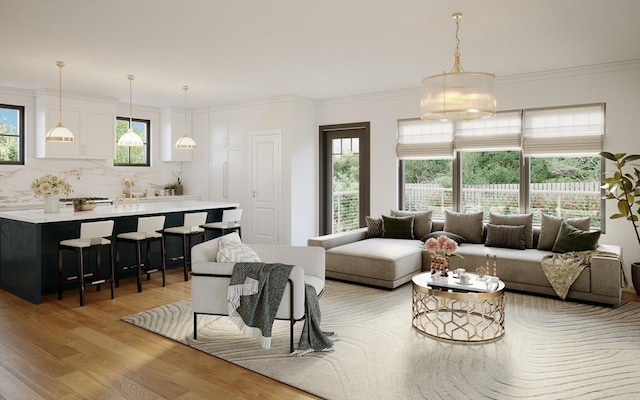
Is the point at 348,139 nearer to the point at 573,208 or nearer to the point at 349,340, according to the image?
the point at 573,208

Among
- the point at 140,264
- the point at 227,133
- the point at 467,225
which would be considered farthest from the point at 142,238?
the point at 467,225

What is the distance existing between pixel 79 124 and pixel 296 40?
470cm

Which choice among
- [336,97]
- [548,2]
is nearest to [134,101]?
[336,97]

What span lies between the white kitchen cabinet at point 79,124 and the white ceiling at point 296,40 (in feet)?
1.45

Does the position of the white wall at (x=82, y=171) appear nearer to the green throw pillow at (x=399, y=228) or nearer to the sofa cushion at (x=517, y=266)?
the green throw pillow at (x=399, y=228)

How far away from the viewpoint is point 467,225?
631 centimetres

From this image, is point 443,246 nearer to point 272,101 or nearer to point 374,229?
point 374,229

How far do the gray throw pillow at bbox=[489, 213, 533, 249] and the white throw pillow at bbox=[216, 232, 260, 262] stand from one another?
11.6 ft

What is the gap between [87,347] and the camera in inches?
149

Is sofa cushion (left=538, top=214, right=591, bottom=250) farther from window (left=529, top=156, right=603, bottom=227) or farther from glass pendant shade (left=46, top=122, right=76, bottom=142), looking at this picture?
glass pendant shade (left=46, top=122, right=76, bottom=142)

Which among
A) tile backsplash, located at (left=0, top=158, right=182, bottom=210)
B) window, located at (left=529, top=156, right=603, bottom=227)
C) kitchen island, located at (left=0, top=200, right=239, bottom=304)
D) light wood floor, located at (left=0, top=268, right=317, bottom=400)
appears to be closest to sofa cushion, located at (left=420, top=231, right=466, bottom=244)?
window, located at (left=529, top=156, right=603, bottom=227)

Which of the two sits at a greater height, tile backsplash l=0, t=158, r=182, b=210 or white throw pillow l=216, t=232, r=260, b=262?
tile backsplash l=0, t=158, r=182, b=210

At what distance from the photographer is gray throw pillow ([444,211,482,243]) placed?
246 inches

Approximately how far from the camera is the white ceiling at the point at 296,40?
12.3 feet
